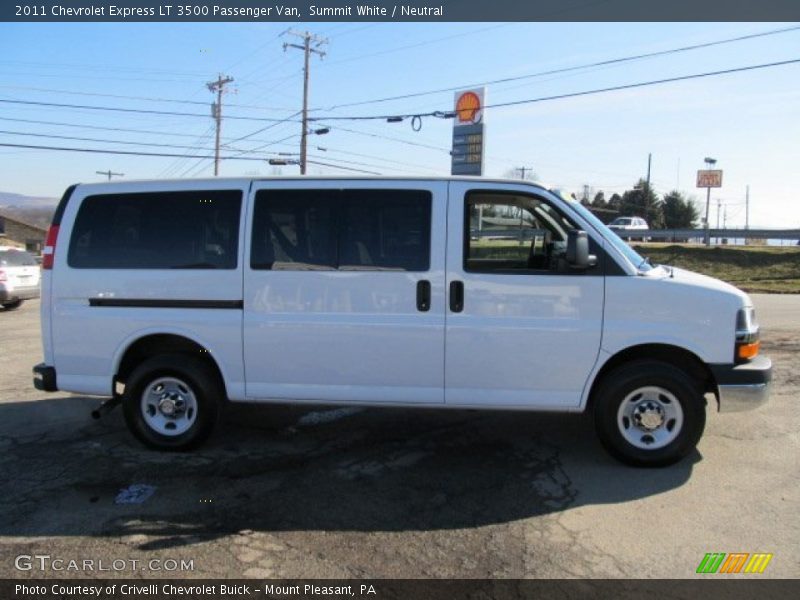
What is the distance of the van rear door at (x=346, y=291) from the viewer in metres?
4.78

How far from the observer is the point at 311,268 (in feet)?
16.0

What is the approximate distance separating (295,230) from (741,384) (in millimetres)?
3478

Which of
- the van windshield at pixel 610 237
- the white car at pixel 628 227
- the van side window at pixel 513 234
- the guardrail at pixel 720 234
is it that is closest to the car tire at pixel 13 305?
the van side window at pixel 513 234

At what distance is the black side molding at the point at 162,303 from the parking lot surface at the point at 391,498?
119cm

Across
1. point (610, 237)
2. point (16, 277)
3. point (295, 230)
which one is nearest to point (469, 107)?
point (16, 277)

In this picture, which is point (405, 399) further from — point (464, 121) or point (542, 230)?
point (464, 121)

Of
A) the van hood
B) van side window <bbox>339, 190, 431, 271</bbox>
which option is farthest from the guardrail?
van side window <bbox>339, 190, 431, 271</bbox>

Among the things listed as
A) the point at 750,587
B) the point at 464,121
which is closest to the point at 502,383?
the point at 750,587

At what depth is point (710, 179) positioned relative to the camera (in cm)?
5719

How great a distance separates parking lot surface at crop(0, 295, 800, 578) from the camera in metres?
3.52

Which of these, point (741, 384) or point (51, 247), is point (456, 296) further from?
point (51, 247)

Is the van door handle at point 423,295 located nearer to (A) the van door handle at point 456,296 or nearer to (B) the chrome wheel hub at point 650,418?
(A) the van door handle at point 456,296

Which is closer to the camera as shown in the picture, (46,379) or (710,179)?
(46,379)

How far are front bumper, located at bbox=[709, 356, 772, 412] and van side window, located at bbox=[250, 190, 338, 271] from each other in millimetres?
2958
